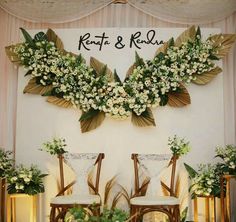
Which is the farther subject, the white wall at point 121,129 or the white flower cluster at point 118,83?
the white wall at point 121,129

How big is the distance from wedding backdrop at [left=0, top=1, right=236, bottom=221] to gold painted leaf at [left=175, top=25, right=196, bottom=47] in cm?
8

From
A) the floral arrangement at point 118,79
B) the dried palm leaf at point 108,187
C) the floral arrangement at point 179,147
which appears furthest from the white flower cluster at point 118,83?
the dried palm leaf at point 108,187

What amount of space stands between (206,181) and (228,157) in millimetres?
358

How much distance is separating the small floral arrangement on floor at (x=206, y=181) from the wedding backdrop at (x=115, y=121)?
29 cm

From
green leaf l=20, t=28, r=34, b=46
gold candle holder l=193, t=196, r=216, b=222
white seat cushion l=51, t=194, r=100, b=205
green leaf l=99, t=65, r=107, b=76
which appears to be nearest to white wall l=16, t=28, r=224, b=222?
green leaf l=99, t=65, r=107, b=76

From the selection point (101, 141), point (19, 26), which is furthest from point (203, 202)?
point (19, 26)

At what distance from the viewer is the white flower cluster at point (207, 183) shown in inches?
178

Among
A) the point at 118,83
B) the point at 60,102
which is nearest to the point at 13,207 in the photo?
the point at 60,102

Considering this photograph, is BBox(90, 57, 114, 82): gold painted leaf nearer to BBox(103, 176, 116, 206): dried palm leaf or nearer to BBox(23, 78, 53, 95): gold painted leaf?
BBox(23, 78, 53, 95): gold painted leaf

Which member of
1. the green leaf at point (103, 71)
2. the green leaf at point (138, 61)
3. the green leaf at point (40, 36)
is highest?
the green leaf at point (40, 36)

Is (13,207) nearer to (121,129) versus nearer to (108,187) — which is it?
(108,187)

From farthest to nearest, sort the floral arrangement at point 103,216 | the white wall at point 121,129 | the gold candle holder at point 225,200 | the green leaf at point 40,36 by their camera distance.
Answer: the green leaf at point 40,36 < the white wall at point 121,129 < the gold candle holder at point 225,200 < the floral arrangement at point 103,216

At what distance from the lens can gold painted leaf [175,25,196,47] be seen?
16.8 ft

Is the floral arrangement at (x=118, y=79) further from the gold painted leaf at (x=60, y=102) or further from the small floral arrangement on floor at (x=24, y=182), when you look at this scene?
the small floral arrangement on floor at (x=24, y=182)
